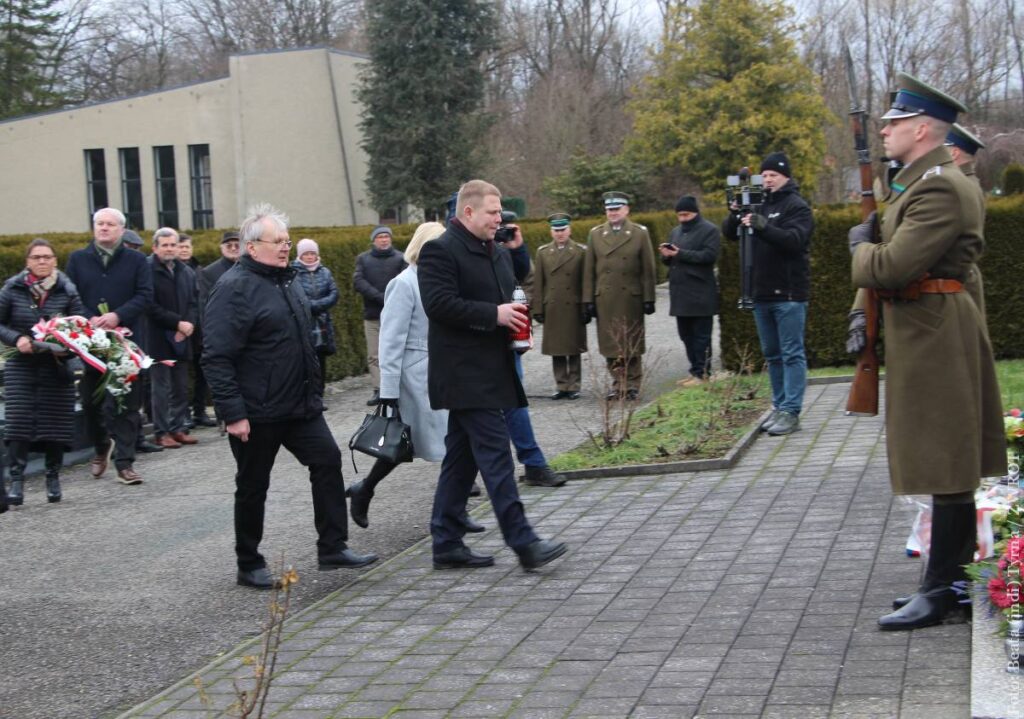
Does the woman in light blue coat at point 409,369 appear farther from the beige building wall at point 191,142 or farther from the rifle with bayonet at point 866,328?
the beige building wall at point 191,142

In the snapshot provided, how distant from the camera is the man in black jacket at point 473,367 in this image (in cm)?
680

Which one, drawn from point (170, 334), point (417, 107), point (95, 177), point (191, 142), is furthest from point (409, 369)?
point (95, 177)

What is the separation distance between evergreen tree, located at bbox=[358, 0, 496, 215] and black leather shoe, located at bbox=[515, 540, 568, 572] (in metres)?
39.7

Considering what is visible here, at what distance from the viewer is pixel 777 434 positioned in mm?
10391

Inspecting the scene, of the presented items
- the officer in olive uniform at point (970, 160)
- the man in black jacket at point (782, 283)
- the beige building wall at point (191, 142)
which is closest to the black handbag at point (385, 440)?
the officer in olive uniform at point (970, 160)

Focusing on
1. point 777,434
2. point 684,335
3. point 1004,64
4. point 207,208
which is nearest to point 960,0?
point 1004,64

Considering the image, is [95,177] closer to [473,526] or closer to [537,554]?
[473,526]

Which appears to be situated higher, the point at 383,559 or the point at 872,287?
the point at 872,287

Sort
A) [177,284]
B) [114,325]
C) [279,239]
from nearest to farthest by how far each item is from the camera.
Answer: [279,239], [114,325], [177,284]

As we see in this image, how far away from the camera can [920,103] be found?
519 cm

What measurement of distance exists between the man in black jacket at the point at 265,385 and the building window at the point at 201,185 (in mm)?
40787

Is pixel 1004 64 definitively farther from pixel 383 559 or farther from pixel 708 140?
pixel 383 559

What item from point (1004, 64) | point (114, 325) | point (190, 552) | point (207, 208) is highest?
point (1004, 64)

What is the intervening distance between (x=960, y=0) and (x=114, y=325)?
52.2 meters
